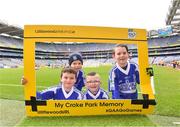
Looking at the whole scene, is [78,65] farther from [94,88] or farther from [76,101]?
[76,101]

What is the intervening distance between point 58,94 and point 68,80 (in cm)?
28

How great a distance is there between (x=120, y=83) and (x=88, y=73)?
58 cm

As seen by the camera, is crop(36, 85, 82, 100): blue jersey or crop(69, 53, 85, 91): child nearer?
crop(36, 85, 82, 100): blue jersey

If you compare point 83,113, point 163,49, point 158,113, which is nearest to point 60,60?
point 83,113

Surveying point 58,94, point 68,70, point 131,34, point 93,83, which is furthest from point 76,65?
point 131,34

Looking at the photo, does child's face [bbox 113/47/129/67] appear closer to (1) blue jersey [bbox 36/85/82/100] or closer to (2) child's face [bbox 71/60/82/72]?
(2) child's face [bbox 71/60/82/72]

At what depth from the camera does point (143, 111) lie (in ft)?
18.7

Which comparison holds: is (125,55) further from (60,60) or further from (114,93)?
(60,60)

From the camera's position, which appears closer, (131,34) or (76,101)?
(76,101)

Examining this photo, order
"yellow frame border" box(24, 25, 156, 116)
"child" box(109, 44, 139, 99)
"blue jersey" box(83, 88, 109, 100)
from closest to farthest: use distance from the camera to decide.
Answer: "yellow frame border" box(24, 25, 156, 116)
"blue jersey" box(83, 88, 109, 100)
"child" box(109, 44, 139, 99)

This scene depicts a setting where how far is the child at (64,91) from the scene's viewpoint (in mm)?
5516

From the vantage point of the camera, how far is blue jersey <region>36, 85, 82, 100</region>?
551cm

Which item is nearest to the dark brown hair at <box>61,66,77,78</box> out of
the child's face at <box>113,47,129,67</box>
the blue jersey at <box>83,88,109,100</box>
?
the blue jersey at <box>83,88,109,100</box>

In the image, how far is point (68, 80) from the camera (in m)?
5.52
